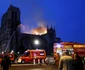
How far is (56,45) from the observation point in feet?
127

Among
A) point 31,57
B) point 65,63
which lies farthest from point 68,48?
point 65,63

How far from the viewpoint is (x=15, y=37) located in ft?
477

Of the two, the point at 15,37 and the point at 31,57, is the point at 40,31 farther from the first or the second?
the point at 31,57

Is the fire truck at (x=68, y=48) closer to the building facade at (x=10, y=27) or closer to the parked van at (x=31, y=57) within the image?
the parked van at (x=31, y=57)

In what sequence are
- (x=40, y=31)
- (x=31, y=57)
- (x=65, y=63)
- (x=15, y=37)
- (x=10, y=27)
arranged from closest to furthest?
(x=65, y=63) → (x=31, y=57) → (x=15, y=37) → (x=10, y=27) → (x=40, y=31)

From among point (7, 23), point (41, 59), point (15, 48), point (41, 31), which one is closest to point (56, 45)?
point (41, 59)

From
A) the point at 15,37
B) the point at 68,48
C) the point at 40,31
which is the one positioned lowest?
the point at 68,48

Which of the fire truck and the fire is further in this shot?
the fire

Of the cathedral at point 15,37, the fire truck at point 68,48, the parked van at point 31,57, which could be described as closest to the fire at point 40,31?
the cathedral at point 15,37

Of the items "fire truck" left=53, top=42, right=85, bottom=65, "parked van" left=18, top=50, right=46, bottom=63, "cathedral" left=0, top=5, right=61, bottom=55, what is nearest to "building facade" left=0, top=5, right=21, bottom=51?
"cathedral" left=0, top=5, right=61, bottom=55

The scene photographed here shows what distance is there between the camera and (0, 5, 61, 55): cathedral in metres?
145

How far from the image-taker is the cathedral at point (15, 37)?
144925 mm

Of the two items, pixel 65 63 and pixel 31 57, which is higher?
pixel 31 57

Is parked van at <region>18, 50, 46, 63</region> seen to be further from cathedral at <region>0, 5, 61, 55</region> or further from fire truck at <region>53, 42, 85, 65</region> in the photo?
cathedral at <region>0, 5, 61, 55</region>
